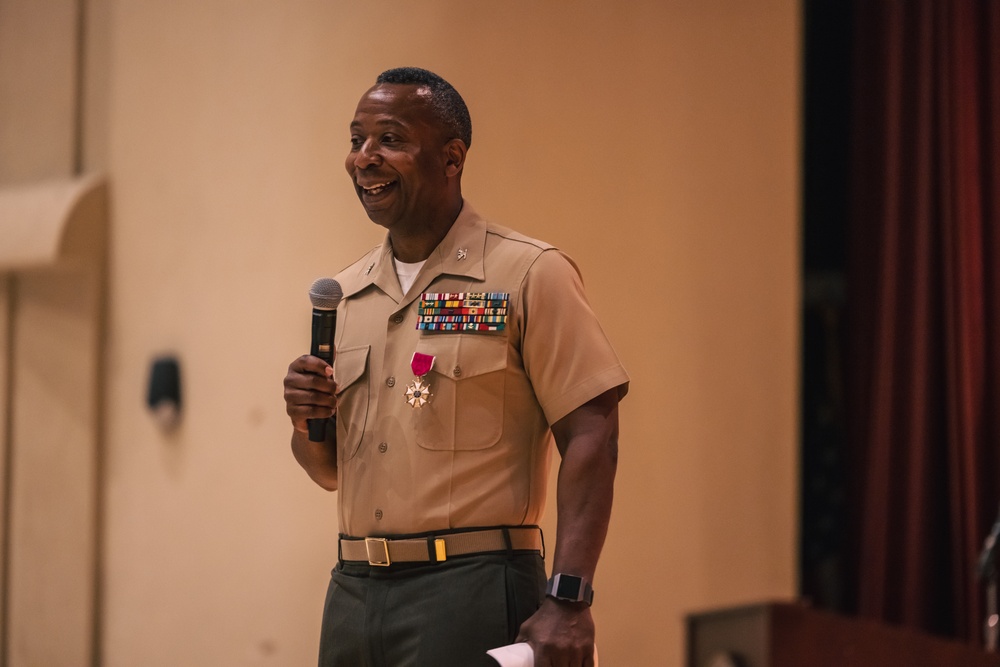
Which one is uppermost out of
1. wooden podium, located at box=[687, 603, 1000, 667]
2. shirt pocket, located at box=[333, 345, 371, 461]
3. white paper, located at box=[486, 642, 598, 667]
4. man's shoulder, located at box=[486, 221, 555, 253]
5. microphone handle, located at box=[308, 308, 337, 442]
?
man's shoulder, located at box=[486, 221, 555, 253]

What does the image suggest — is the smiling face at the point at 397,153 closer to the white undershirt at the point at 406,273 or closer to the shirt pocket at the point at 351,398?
the white undershirt at the point at 406,273

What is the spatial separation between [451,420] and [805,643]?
181cm

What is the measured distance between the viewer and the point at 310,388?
188 cm

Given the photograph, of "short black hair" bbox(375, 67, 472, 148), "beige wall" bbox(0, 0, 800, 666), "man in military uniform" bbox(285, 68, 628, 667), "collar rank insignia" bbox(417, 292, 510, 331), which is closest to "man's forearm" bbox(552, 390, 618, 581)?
"man in military uniform" bbox(285, 68, 628, 667)

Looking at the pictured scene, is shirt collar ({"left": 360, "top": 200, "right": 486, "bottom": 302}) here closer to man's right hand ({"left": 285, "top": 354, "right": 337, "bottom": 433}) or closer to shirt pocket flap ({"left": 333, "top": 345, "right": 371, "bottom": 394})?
shirt pocket flap ({"left": 333, "top": 345, "right": 371, "bottom": 394})

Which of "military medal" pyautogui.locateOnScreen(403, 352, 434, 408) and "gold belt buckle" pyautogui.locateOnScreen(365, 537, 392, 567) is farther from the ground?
"military medal" pyautogui.locateOnScreen(403, 352, 434, 408)

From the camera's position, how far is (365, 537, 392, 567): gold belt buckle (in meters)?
1.91

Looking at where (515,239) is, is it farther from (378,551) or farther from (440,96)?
(378,551)

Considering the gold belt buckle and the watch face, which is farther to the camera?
the gold belt buckle

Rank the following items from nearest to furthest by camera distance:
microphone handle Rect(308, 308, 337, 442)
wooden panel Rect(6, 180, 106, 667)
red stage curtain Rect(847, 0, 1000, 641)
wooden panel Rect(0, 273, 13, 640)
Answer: microphone handle Rect(308, 308, 337, 442) < wooden panel Rect(6, 180, 106, 667) < wooden panel Rect(0, 273, 13, 640) < red stage curtain Rect(847, 0, 1000, 641)

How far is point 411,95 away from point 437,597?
0.83m

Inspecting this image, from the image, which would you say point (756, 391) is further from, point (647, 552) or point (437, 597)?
point (437, 597)

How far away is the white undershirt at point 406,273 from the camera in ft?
6.78

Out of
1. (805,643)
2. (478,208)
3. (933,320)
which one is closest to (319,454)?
(478,208)
